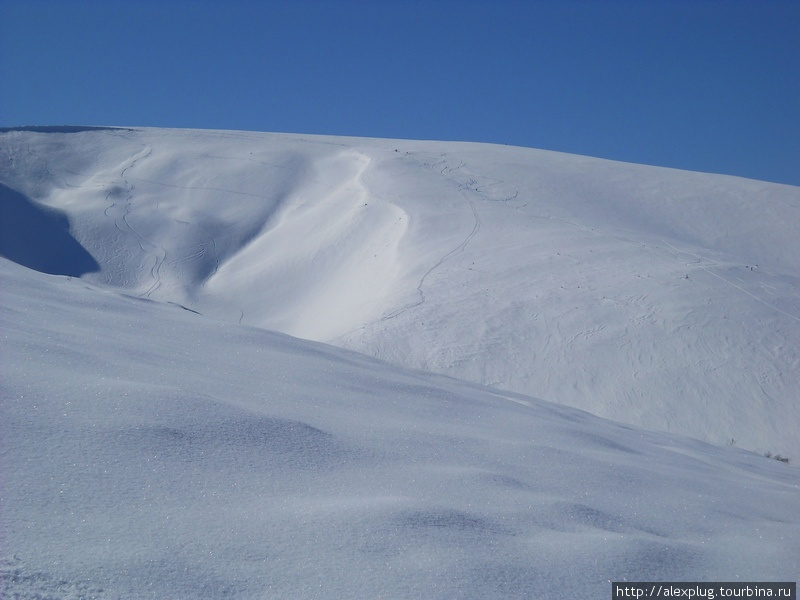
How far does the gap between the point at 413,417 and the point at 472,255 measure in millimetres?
11155

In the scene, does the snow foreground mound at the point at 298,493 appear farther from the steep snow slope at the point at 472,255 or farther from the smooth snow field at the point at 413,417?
the steep snow slope at the point at 472,255

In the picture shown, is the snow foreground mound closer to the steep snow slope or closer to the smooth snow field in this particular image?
the smooth snow field

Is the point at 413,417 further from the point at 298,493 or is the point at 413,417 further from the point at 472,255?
the point at 472,255

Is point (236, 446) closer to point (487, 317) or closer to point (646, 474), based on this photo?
point (646, 474)

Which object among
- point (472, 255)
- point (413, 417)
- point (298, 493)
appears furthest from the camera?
point (472, 255)

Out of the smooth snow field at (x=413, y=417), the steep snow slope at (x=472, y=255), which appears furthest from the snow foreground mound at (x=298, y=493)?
the steep snow slope at (x=472, y=255)

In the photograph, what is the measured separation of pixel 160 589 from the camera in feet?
6.94

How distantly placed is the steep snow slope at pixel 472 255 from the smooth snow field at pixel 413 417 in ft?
0.28

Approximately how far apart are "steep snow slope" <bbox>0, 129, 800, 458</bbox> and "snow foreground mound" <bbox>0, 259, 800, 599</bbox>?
619cm

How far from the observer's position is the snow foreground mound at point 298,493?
229cm

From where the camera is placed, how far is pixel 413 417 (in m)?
4.65

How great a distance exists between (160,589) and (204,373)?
94.1 inches

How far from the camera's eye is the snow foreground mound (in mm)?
2287

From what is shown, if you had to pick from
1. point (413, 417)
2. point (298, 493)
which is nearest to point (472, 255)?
point (413, 417)
